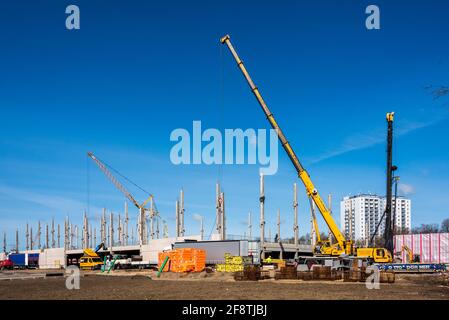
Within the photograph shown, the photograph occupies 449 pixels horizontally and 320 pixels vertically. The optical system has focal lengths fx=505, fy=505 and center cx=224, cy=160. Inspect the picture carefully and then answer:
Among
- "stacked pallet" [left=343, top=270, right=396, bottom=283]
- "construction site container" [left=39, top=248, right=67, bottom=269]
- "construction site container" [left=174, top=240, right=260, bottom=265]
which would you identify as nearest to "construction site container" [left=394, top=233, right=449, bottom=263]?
"construction site container" [left=174, top=240, right=260, bottom=265]

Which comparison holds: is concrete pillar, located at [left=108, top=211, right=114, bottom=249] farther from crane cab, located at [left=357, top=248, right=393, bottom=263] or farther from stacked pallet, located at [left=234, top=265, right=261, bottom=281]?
stacked pallet, located at [left=234, top=265, right=261, bottom=281]

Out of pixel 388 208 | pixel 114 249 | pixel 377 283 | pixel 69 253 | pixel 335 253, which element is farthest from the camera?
pixel 69 253

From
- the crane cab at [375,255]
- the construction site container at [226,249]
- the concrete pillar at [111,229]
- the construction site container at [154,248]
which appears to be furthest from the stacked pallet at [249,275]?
the concrete pillar at [111,229]

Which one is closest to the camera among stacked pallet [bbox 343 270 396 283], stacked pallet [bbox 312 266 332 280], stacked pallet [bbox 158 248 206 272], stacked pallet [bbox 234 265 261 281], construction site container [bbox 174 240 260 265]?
stacked pallet [bbox 343 270 396 283]

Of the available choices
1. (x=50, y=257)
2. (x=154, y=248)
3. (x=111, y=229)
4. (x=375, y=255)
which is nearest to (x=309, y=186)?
(x=375, y=255)

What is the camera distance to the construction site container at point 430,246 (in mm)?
70500

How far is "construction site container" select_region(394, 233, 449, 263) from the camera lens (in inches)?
2776

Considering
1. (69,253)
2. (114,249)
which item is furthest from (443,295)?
(69,253)

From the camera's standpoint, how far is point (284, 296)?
78.7ft

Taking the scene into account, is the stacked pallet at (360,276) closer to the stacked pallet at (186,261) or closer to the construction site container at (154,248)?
the stacked pallet at (186,261)
